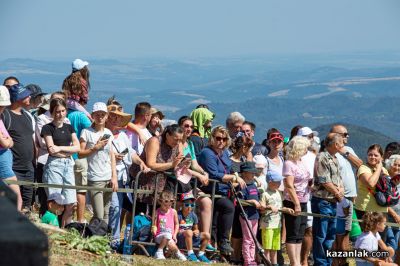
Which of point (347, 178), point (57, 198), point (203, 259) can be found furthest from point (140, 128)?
point (347, 178)

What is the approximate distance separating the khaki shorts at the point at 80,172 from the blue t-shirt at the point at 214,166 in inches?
53.3

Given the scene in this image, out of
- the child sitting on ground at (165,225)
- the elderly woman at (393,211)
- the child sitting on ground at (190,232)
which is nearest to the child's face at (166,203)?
the child sitting on ground at (165,225)

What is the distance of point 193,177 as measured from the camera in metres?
10.2

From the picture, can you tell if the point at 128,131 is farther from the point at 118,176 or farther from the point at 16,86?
the point at 16,86

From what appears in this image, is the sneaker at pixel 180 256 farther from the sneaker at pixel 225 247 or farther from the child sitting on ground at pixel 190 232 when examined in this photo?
the sneaker at pixel 225 247

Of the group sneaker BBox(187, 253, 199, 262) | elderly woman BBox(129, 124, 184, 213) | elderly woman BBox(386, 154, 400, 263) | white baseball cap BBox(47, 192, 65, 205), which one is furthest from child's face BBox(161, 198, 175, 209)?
elderly woman BBox(386, 154, 400, 263)

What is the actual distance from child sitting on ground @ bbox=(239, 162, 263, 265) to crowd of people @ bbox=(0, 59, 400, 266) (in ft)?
0.05

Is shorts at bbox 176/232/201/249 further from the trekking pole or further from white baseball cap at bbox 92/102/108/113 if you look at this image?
white baseball cap at bbox 92/102/108/113

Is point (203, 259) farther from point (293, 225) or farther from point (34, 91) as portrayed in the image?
point (34, 91)

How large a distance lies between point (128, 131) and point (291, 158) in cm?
199

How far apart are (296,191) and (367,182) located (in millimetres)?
1017

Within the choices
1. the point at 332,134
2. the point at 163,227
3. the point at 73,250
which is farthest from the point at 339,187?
the point at 73,250

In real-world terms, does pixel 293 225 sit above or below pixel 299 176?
below

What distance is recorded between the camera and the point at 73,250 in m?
8.16
